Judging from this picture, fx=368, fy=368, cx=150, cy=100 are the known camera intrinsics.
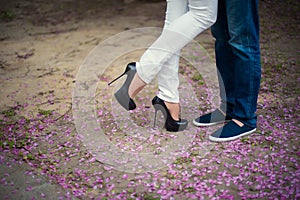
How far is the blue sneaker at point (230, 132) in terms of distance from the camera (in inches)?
76.0

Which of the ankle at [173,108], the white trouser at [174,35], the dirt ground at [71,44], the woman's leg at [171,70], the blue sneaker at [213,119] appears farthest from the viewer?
the dirt ground at [71,44]

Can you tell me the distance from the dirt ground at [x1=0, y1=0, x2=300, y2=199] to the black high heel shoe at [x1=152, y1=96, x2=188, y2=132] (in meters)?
0.53

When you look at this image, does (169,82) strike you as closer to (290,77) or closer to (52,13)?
(290,77)

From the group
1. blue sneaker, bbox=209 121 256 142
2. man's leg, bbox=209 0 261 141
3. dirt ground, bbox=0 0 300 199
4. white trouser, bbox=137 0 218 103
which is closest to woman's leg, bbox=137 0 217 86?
white trouser, bbox=137 0 218 103

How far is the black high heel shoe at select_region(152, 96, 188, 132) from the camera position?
75.9 inches

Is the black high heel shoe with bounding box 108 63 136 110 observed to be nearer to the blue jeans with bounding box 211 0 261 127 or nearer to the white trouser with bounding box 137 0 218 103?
the white trouser with bounding box 137 0 218 103

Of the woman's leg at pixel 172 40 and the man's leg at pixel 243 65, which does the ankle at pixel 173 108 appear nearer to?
the woman's leg at pixel 172 40

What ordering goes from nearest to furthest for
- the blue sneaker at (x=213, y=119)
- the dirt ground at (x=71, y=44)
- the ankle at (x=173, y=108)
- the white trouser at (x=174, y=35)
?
the white trouser at (x=174, y=35)
the ankle at (x=173, y=108)
the blue sneaker at (x=213, y=119)
the dirt ground at (x=71, y=44)

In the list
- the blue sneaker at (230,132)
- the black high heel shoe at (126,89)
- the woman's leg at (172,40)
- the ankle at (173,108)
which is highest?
the woman's leg at (172,40)

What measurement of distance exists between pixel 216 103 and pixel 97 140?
0.85 metres

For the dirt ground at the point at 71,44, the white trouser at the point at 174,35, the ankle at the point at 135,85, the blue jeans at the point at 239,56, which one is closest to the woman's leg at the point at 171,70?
the white trouser at the point at 174,35

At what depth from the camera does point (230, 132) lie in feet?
6.35

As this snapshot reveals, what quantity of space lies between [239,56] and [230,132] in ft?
1.33

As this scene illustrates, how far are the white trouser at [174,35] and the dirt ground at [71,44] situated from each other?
63cm
